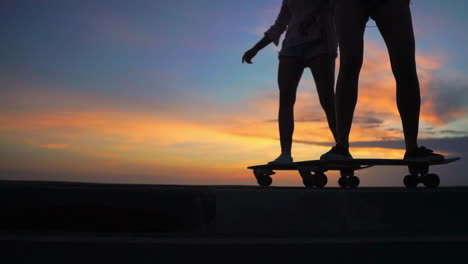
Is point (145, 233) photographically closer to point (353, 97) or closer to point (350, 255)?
point (350, 255)

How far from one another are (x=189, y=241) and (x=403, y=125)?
93.4 inches

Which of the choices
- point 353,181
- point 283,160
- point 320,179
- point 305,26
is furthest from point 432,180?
point 305,26

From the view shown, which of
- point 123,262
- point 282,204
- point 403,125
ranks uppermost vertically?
point 403,125

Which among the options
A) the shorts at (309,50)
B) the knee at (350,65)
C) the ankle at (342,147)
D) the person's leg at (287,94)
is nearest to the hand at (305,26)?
the shorts at (309,50)

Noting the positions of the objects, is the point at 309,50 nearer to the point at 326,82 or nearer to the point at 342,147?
the point at 326,82

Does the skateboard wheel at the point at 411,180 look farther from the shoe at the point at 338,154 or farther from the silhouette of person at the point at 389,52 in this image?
the shoe at the point at 338,154

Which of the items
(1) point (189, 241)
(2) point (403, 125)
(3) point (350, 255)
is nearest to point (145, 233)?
(1) point (189, 241)

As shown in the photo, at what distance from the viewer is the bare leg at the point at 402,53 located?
3.41 metres

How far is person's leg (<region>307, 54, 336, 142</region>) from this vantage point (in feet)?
14.5

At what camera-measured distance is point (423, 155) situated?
11.8ft

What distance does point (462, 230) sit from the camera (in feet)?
7.80

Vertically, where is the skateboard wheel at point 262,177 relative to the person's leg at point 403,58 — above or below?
below

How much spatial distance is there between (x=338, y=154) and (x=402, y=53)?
2.91 ft

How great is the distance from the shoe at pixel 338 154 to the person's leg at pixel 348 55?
9 centimetres
